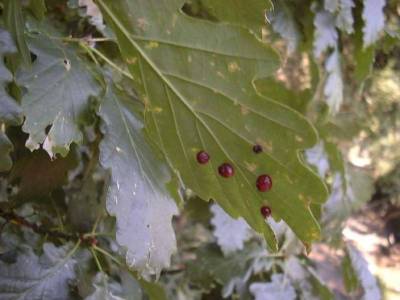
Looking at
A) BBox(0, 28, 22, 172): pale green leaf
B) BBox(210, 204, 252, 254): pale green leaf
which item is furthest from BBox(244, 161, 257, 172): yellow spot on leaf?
BBox(210, 204, 252, 254): pale green leaf

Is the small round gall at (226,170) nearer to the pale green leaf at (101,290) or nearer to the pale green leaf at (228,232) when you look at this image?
the pale green leaf at (101,290)

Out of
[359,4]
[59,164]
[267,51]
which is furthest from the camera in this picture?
[359,4]

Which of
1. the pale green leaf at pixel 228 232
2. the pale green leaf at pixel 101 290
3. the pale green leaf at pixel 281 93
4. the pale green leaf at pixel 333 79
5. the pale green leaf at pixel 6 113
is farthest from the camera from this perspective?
the pale green leaf at pixel 228 232

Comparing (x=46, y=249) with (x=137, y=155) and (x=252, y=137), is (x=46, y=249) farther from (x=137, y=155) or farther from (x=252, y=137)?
(x=252, y=137)

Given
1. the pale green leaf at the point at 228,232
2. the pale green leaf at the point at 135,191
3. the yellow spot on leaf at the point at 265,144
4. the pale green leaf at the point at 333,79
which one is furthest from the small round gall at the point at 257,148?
the pale green leaf at the point at 228,232

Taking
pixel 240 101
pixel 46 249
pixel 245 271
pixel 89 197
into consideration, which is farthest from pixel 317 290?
pixel 240 101

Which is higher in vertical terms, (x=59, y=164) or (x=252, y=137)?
(x=252, y=137)

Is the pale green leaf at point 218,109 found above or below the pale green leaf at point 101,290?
above
